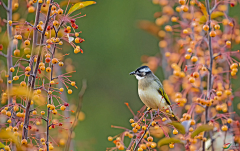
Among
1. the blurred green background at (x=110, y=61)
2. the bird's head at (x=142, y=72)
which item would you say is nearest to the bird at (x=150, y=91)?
the bird's head at (x=142, y=72)

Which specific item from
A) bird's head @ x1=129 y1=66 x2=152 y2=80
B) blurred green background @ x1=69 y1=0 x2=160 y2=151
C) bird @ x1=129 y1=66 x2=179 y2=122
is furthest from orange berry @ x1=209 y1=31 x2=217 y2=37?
blurred green background @ x1=69 y1=0 x2=160 y2=151

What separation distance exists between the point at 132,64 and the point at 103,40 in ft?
4.53

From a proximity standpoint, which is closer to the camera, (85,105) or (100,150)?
(100,150)

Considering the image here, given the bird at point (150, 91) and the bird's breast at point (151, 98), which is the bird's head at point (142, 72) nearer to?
the bird at point (150, 91)

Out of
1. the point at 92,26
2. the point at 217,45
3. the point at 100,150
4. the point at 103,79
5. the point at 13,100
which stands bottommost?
the point at 100,150

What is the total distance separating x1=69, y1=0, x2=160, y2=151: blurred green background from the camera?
890 centimetres

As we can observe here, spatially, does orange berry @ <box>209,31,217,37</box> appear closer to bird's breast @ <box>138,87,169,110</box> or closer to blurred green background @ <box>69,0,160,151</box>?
bird's breast @ <box>138,87,169,110</box>

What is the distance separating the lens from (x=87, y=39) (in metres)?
9.90

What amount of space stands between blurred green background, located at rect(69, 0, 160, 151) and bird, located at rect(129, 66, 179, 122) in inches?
190

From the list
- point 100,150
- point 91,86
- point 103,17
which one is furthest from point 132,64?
point 100,150

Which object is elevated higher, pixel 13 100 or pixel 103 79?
pixel 13 100

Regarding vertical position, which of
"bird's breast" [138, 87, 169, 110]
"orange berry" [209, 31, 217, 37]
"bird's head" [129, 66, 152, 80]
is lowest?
"bird's breast" [138, 87, 169, 110]

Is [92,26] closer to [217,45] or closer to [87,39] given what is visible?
[87,39]

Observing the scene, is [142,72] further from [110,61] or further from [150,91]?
[110,61]
